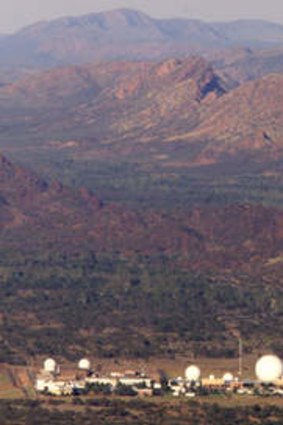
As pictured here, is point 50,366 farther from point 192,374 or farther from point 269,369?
point 269,369

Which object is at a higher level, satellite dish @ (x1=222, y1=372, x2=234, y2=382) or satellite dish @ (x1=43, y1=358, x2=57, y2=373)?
satellite dish @ (x1=43, y1=358, x2=57, y2=373)

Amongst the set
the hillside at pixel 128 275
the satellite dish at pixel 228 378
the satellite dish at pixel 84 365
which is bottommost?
the satellite dish at pixel 228 378

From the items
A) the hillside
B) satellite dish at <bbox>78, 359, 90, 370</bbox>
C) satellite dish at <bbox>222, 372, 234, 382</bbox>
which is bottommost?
satellite dish at <bbox>222, 372, 234, 382</bbox>

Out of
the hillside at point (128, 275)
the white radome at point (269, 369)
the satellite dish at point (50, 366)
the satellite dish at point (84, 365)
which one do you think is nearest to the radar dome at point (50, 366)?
the satellite dish at point (50, 366)

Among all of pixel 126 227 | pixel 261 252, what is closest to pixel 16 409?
pixel 261 252

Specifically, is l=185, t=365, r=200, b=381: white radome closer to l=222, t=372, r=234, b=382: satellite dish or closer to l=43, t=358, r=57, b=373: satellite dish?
l=222, t=372, r=234, b=382: satellite dish

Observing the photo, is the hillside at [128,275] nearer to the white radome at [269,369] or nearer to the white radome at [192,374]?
the white radome at [192,374]

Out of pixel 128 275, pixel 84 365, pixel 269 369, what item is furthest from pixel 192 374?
pixel 128 275

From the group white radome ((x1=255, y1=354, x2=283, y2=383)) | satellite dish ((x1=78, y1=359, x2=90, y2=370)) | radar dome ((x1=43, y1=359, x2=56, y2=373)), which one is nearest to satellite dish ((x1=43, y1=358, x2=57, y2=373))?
radar dome ((x1=43, y1=359, x2=56, y2=373))

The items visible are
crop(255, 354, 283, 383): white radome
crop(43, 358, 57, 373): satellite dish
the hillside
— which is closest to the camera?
crop(255, 354, 283, 383): white radome
